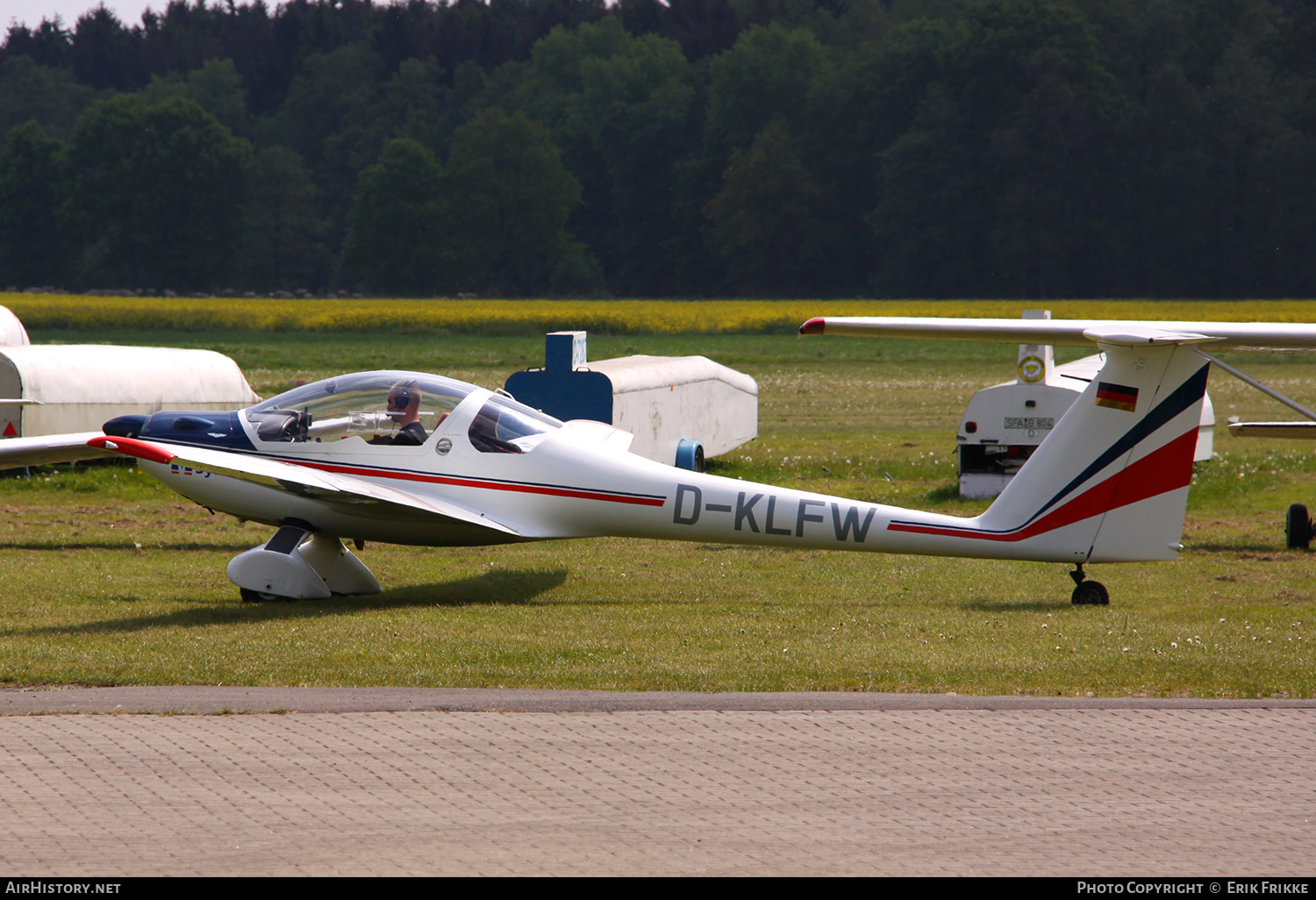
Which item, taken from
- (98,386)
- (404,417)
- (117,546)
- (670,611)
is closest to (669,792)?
(670,611)

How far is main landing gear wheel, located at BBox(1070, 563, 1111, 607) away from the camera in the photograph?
10.9m

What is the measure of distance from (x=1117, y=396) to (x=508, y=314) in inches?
2169

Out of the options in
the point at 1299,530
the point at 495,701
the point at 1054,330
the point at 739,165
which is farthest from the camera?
the point at 739,165

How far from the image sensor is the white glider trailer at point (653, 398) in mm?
17375

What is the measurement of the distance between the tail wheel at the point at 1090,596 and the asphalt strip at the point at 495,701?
2.66 meters

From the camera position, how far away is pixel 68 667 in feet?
28.6

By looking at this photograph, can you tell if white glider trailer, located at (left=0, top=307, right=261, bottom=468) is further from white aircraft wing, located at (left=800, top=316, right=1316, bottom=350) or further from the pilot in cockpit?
white aircraft wing, located at (left=800, top=316, right=1316, bottom=350)

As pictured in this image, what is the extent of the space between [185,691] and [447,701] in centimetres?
164

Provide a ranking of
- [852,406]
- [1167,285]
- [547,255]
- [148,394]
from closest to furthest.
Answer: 1. [148,394]
2. [852,406]
3. [1167,285]
4. [547,255]

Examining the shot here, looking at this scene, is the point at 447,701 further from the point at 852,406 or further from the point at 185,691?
the point at 852,406

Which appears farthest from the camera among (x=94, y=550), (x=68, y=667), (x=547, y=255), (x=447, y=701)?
(x=547, y=255)

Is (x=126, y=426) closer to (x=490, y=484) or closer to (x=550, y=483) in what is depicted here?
(x=490, y=484)

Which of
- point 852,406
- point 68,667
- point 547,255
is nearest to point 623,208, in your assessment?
point 547,255

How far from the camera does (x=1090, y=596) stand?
10891 mm
